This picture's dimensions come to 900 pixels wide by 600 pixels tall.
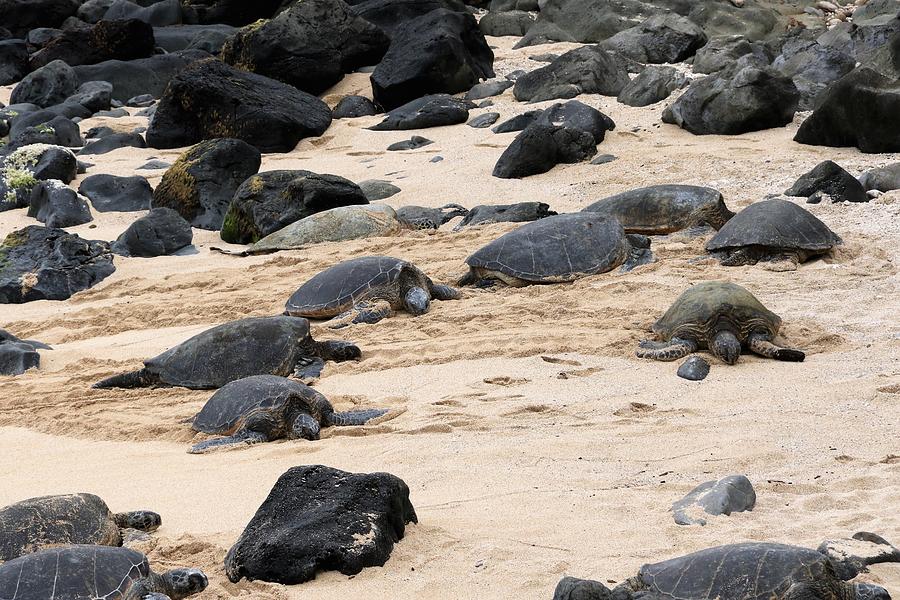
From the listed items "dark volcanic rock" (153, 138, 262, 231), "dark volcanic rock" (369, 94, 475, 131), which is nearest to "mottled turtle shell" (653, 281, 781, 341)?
"dark volcanic rock" (153, 138, 262, 231)

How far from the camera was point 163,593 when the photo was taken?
134 inches

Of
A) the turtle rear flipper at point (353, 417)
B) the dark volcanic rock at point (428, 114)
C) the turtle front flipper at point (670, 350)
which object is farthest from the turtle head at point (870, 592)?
the dark volcanic rock at point (428, 114)

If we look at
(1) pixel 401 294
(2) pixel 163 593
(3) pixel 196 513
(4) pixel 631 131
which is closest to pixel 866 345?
(1) pixel 401 294

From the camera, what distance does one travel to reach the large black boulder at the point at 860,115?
9961 millimetres

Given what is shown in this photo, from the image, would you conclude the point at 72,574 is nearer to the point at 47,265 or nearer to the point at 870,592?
the point at 870,592

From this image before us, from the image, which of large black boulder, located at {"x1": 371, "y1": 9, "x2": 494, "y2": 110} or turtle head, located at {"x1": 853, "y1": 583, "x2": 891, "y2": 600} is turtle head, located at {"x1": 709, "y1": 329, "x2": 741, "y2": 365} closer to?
turtle head, located at {"x1": 853, "y1": 583, "x2": 891, "y2": 600}

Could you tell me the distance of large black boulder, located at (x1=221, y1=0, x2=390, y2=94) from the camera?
55.4ft

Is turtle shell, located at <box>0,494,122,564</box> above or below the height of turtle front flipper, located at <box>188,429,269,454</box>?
above

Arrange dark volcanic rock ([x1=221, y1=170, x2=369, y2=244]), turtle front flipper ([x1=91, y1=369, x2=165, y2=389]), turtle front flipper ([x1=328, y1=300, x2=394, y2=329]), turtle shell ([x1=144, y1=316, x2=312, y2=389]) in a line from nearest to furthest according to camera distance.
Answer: turtle shell ([x1=144, y1=316, x2=312, y2=389]), turtle front flipper ([x1=91, y1=369, x2=165, y2=389]), turtle front flipper ([x1=328, y1=300, x2=394, y2=329]), dark volcanic rock ([x1=221, y1=170, x2=369, y2=244])

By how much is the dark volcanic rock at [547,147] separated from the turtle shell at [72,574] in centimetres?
822

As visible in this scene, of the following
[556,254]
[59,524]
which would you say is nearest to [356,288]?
[556,254]

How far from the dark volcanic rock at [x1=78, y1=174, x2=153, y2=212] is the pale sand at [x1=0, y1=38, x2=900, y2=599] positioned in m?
2.13

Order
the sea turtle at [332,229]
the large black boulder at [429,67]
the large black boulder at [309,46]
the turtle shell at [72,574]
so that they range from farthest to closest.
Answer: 1. the large black boulder at [309,46]
2. the large black boulder at [429,67]
3. the sea turtle at [332,229]
4. the turtle shell at [72,574]

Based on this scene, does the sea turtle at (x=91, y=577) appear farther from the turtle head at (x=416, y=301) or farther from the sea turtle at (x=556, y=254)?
the sea turtle at (x=556, y=254)
